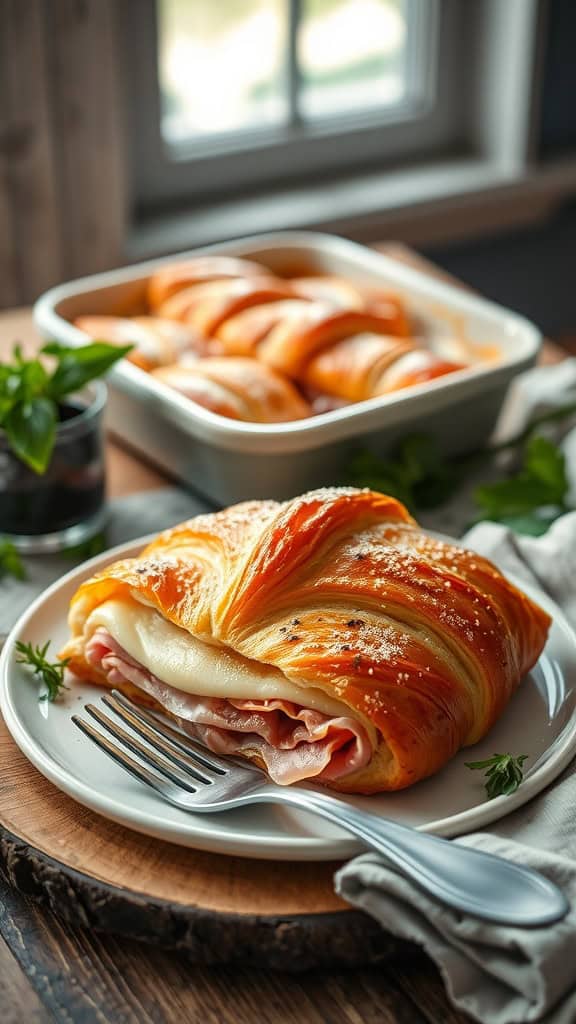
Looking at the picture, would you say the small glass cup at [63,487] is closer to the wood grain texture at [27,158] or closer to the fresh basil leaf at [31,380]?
the fresh basil leaf at [31,380]

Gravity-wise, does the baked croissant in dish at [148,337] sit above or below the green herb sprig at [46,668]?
above

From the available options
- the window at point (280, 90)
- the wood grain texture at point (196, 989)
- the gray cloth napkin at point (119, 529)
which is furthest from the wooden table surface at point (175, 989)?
the window at point (280, 90)

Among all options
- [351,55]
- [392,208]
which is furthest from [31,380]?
[351,55]

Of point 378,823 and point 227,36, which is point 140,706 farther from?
point 227,36

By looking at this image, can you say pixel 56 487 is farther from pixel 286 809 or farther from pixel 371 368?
pixel 286 809

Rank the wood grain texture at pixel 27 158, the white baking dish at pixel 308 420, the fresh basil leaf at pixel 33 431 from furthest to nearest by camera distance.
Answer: the wood grain texture at pixel 27 158
the white baking dish at pixel 308 420
the fresh basil leaf at pixel 33 431

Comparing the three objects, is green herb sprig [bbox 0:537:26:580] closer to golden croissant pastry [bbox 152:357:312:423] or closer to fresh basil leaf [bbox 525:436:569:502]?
golden croissant pastry [bbox 152:357:312:423]

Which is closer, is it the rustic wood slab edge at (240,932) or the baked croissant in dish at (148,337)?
the rustic wood slab edge at (240,932)
